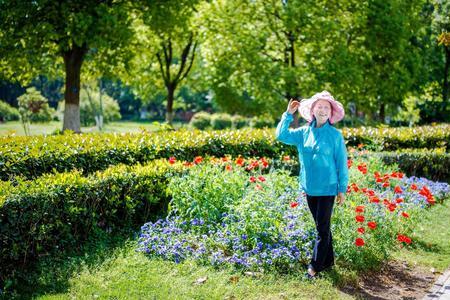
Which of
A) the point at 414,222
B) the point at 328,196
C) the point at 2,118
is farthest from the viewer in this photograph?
the point at 2,118

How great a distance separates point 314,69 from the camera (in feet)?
57.0

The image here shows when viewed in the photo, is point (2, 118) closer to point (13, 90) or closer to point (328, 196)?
point (13, 90)

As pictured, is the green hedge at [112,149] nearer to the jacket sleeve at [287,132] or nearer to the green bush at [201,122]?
the jacket sleeve at [287,132]

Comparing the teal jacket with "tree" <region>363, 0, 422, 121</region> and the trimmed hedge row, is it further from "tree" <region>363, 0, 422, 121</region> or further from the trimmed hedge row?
"tree" <region>363, 0, 422, 121</region>

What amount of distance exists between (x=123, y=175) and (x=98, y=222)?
0.76 m

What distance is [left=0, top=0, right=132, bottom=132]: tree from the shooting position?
44.5ft

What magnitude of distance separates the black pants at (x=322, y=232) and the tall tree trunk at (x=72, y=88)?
11.6 m

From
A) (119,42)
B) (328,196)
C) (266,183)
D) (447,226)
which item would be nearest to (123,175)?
(266,183)

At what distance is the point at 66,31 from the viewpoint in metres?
13.9

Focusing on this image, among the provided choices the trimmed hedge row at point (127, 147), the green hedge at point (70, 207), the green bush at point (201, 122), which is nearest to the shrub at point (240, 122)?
the green bush at point (201, 122)

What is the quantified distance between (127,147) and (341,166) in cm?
493

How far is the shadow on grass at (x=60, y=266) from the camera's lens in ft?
16.4

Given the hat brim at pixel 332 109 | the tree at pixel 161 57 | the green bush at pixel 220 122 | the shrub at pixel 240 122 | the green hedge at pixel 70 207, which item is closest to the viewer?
the hat brim at pixel 332 109

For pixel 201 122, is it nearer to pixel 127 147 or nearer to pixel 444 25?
pixel 444 25
